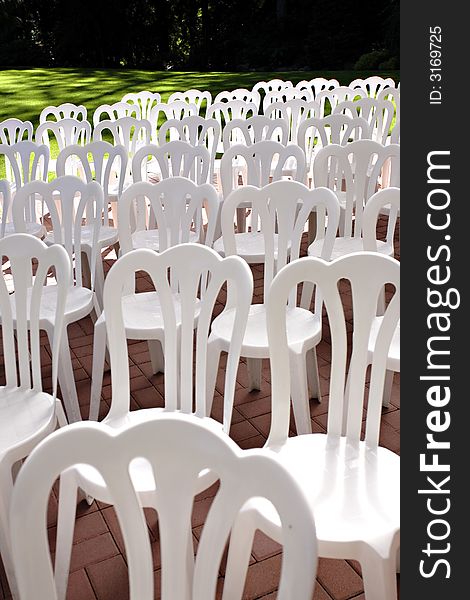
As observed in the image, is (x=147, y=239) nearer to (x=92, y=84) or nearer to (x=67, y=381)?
(x=67, y=381)

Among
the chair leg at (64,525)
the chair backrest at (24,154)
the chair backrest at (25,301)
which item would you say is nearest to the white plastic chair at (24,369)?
the chair backrest at (25,301)

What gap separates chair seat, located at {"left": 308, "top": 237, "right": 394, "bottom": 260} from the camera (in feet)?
12.2

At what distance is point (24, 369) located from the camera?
2576mm

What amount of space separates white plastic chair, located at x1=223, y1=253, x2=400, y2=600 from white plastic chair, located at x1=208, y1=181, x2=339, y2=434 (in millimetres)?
635

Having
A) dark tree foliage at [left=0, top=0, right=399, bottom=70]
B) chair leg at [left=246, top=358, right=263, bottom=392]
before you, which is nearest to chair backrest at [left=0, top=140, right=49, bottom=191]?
chair leg at [left=246, top=358, right=263, bottom=392]

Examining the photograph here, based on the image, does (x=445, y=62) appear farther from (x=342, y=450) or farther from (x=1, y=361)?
(x=1, y=361)

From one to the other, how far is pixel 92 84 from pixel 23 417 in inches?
524

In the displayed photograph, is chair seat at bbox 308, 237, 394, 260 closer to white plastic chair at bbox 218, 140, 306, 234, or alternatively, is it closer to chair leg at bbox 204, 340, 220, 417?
white plastic chair at bbox 218, 140, 306, 234

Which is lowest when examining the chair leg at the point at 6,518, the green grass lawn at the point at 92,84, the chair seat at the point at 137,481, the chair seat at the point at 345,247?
the chair leg at the point at 6,518

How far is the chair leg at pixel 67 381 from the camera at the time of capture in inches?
119

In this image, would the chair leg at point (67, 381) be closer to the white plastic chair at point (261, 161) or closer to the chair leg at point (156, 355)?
the chair leg at point (156, 355)

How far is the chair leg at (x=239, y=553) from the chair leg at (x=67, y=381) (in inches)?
57.5

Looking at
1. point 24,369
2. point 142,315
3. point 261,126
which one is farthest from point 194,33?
point 24,369

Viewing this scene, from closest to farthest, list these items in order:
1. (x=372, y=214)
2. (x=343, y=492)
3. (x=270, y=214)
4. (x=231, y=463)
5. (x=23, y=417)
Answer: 1. (x=231, y=463)
2. (x=343, y=492)
3. (x=23, y=417)
4. (x=372, y=214)
5. (x=270, y=214)
